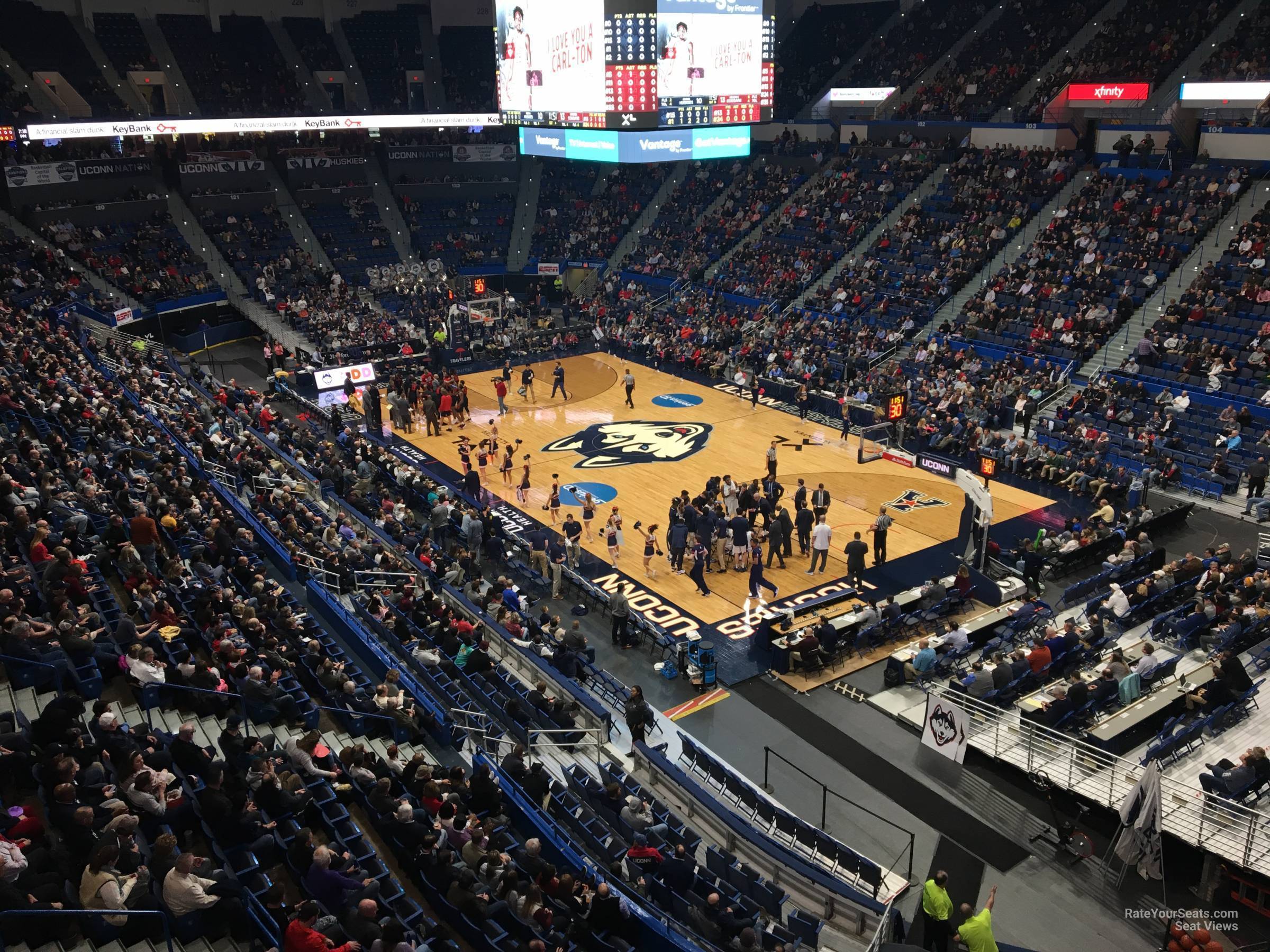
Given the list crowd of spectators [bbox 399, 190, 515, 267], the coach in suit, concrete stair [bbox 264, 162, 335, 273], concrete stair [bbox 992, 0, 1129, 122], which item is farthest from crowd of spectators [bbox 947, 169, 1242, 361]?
concrete stair [bbox 264, 162, 335, 273]

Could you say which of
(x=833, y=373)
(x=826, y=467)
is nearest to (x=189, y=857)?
(x=826, y=467)

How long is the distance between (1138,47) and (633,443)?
24.6 metres

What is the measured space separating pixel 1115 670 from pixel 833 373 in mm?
18422

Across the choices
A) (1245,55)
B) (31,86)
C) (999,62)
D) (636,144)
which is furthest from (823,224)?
(31,86)

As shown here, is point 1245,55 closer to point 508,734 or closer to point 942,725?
point 942,725

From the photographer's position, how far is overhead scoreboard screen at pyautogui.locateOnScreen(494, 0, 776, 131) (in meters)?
28.4

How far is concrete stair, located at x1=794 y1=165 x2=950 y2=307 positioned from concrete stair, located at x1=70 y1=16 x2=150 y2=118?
29.5 metres

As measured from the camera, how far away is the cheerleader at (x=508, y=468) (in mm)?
24016

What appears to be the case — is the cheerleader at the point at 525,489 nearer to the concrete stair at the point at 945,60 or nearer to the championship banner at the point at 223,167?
the championship banner at the point at 223,167

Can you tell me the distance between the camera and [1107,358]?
27594 mm

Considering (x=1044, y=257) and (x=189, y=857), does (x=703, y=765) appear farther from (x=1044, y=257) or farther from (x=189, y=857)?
(x=1044, y=257)

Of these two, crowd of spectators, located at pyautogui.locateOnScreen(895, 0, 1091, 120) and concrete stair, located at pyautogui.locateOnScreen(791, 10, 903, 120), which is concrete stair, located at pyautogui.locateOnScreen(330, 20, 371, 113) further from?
crowd of spectators, located at pyautogui.locateOnScreen(895, 0, 1091, 120)

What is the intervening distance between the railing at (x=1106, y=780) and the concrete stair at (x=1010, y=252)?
19.8 m

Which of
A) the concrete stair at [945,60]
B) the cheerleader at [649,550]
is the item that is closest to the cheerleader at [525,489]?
the cheerleader at [649,550]
